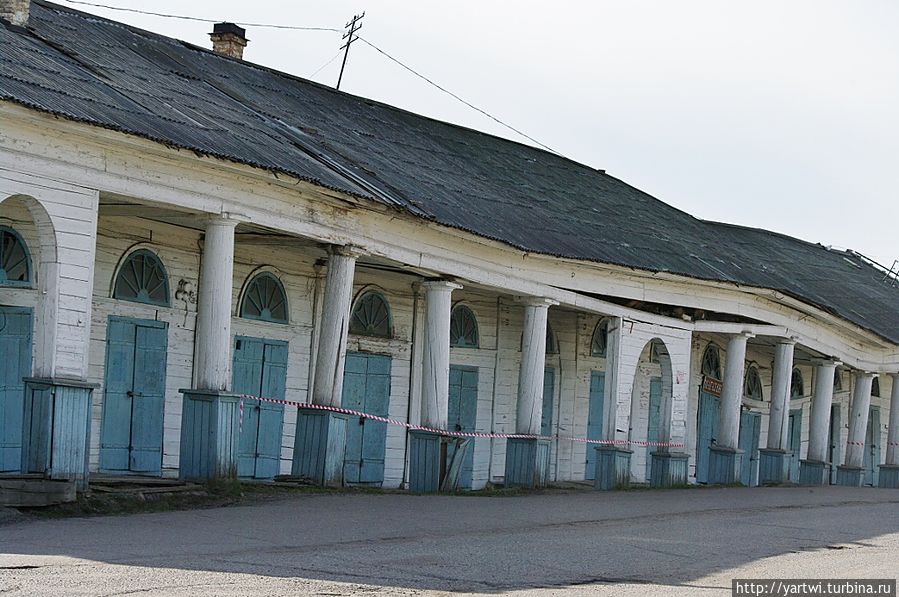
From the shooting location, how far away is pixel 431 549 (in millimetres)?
11172

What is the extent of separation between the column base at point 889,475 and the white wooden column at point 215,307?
18906 millimetres

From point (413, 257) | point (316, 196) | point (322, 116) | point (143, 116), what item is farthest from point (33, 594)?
point (322, 116)

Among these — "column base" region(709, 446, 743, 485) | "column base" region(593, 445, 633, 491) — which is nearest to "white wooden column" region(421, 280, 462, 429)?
"column base" region(593, 445, 633, 491)

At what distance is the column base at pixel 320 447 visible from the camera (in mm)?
16734

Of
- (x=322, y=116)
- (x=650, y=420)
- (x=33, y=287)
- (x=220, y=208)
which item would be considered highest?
(x=322, y=116)

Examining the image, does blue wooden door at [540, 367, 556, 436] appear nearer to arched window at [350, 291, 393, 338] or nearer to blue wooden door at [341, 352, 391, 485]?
blue wooden door at [341, 352, 391, 485]

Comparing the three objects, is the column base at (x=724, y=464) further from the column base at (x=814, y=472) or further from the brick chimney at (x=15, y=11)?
the brick chimney at (x=15, y=11)

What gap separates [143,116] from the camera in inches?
569

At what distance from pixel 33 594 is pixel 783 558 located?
6260 millimetres

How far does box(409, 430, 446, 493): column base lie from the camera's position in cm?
1878

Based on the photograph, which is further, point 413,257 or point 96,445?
point 413,257

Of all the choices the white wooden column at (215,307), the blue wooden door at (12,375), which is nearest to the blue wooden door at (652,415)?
the white wooden column at (215,307)

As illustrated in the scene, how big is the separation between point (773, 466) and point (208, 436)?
1402 cm

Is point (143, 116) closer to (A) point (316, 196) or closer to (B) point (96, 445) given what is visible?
(A) point (316, 196)
